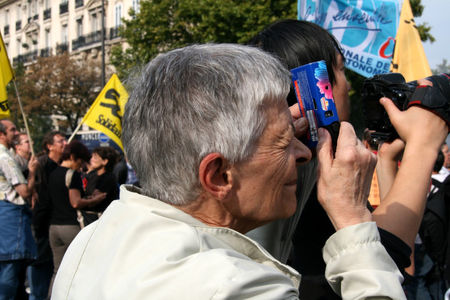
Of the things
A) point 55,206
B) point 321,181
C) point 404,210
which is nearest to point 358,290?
point 321,181

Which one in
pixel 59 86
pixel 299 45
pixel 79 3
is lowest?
pixel 59 86

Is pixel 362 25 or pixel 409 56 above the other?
pixel 362 25

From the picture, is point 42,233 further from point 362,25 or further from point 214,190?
point 214,190

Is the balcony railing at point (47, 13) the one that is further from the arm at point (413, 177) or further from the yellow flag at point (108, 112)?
the arm at point (413, 177)

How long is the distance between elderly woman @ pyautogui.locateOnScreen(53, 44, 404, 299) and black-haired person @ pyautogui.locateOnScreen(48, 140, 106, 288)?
185 inches

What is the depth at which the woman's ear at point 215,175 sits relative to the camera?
1225 mm

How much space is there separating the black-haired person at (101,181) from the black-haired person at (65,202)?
0.68 ft

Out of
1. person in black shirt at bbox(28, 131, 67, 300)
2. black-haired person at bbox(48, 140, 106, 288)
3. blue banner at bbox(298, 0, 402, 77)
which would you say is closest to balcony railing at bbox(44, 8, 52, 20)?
person in black shirt at bbox(28, 131, 67, 300)

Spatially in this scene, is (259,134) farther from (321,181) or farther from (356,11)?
(356,11)

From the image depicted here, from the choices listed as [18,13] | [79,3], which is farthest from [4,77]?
[18,13]

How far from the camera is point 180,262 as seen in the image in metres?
1.04

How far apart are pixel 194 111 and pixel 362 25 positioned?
4293 mm

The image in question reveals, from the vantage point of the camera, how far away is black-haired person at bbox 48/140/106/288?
5820 mm

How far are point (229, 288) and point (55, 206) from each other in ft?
17.3
